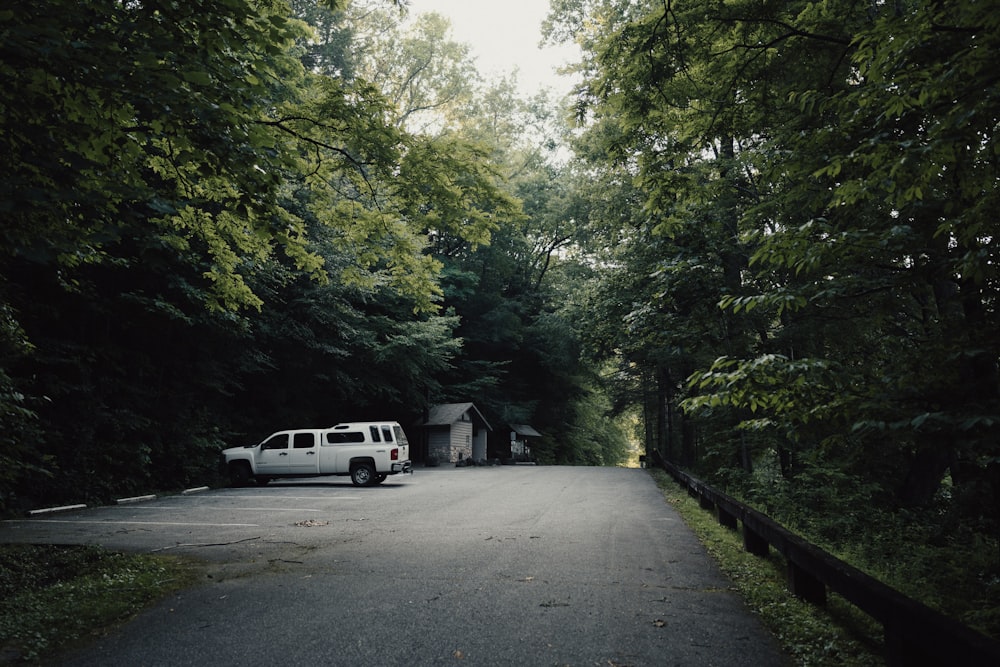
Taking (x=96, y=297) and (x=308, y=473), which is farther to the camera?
(x=308, y=473)

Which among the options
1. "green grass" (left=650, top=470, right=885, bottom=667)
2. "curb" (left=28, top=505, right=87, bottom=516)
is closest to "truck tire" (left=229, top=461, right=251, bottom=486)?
"curb" (left=28, top=505, right=87, bottom=516)

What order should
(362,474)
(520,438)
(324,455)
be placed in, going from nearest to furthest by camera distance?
(362,474) < (324,455) < (520,438)

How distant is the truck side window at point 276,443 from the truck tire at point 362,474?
8.42 ft

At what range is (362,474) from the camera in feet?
62.5

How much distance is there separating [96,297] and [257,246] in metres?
9.17

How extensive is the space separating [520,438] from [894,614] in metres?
41.5

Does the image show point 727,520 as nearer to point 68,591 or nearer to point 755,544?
point 755,544

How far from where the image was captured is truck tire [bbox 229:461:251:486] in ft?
63.8

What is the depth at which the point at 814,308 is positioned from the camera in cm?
1327

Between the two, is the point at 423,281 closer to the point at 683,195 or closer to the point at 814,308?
the point at 683,195

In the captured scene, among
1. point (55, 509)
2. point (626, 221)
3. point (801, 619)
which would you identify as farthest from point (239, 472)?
point (801, 619)

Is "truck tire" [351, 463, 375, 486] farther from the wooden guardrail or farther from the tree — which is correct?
the wooden guardrail

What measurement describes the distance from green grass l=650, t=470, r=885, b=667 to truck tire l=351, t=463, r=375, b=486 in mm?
13647

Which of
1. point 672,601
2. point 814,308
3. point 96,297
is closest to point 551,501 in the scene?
point 814,308
